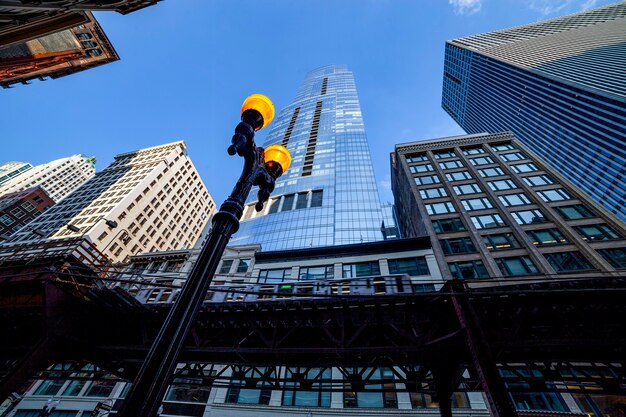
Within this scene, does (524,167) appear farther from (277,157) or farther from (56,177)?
(56,177)

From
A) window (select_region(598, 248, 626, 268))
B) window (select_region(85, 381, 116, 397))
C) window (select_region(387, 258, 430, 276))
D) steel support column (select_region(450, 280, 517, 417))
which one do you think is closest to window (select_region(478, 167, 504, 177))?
window (select_region(598, 248, 626, 268))

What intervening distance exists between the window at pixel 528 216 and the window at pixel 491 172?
813cm

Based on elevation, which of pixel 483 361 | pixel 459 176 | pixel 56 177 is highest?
pixel 56 177

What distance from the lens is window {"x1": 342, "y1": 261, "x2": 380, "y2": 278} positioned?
2516 centimetres

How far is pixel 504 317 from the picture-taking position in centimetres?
960

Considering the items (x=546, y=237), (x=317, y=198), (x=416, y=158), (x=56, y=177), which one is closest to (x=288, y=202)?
(x=317, y=198)

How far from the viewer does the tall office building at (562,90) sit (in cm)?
7169

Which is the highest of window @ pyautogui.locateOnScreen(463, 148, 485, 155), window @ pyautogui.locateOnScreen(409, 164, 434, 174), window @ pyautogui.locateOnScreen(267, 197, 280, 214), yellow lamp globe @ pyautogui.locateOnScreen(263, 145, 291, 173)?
window @ pyautogui.locateOnScreen(267, 197, 280, 214)

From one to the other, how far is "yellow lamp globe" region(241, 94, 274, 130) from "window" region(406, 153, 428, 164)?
1690 inches

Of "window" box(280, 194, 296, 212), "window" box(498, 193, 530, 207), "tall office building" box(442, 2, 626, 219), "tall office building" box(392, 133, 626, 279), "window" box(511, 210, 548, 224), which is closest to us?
"tall office building" box(392, 133, 626, 279)

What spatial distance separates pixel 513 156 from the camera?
40.9 meters

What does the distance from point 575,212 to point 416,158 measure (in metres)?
21.4

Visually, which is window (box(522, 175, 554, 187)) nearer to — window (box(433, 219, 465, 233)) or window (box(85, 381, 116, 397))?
window (box(433, 219, 465, 233))

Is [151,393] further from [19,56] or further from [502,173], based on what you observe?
[502,173]
